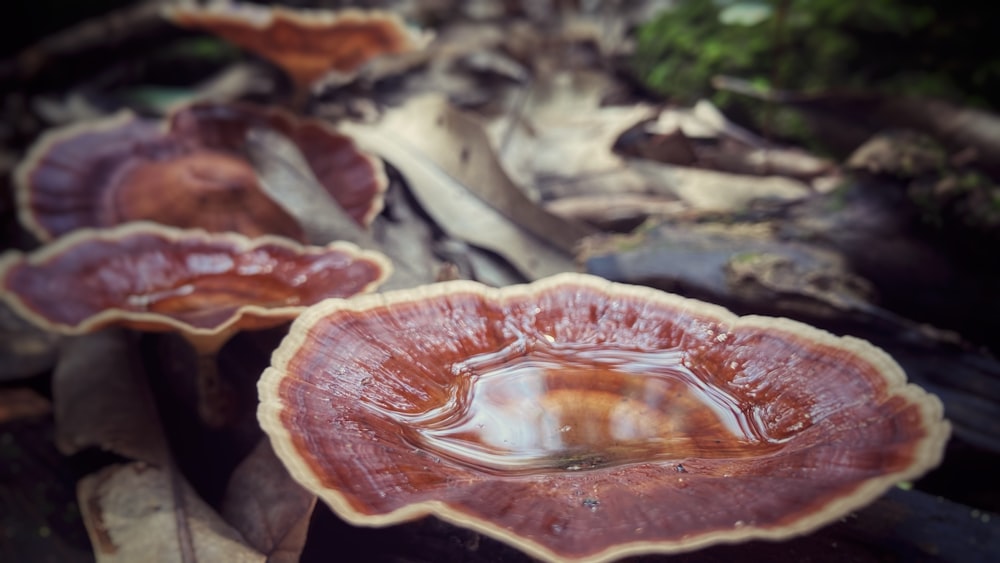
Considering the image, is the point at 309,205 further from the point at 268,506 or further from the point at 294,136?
the point at 268,506

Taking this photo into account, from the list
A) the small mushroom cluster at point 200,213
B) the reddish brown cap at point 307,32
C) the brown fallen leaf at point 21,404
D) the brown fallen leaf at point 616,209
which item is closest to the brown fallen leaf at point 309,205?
the small mushroom cluster at point 200,213

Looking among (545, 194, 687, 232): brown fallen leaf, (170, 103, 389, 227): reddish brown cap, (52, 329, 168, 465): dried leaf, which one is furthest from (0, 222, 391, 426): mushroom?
(545, 194, 687, 232): brown fallen leaf

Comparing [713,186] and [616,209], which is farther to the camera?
[713,186]

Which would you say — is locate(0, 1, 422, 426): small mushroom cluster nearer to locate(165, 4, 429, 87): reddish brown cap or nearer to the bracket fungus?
locate(165, 4, 429, 87): reddish brown cap

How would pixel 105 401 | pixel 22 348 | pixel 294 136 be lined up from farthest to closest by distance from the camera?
pixel 294 136 < pixel 22 348 < pixel 105 401

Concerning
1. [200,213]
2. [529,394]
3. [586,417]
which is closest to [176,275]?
[200,213]
